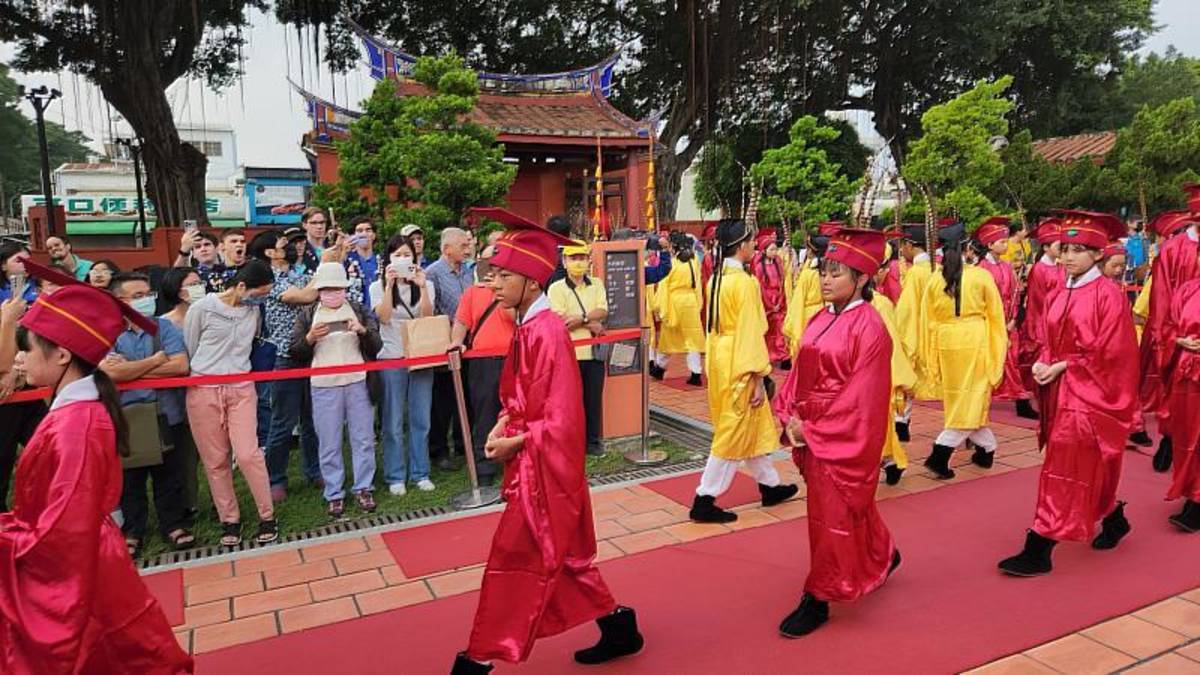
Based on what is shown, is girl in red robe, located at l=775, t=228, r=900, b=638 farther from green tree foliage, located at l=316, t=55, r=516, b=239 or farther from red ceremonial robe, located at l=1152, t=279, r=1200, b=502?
green tree foliage, located at l=316, t=55, r=516, b=239

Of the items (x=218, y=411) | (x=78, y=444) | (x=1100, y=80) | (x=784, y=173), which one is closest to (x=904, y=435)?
(x=218, y=411)

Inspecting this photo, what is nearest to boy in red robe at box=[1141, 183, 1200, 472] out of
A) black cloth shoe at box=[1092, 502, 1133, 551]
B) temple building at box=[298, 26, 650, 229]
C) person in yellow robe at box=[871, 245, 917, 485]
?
black cloth shoe at box=[1092, 502, 1133, 551]

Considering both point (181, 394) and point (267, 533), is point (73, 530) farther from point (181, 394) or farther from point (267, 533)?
point (181, 394)

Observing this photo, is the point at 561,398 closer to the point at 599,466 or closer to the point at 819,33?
the point at 599,466

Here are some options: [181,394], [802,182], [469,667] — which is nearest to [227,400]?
[181,394]

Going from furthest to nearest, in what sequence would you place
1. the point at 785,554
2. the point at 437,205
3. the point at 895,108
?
the point at 895,108 < the point at 437,205 < the point at 785,554

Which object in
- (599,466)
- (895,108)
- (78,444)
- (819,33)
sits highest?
(819,33)

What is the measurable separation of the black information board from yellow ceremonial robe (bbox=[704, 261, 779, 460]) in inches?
72.3

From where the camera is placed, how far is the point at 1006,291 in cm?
696

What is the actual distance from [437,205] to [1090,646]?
7.55 metres

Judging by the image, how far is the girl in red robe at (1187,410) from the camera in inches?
177

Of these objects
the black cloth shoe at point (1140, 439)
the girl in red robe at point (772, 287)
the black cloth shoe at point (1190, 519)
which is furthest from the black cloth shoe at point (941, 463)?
the girl in red robe at point (772, 287)

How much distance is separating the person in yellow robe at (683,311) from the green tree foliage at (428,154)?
2.25m

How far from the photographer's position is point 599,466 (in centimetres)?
630
